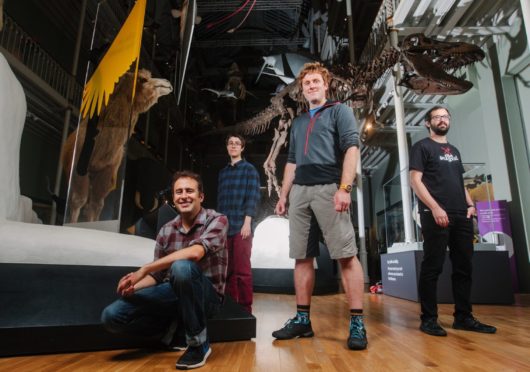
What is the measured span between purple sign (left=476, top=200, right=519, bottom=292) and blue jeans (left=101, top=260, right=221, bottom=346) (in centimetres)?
519

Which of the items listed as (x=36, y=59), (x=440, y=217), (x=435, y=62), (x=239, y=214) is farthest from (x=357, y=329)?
(x=36, y=59)

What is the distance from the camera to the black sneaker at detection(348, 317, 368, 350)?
170cm

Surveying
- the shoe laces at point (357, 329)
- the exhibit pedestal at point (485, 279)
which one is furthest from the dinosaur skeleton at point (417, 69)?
the shoe laces at point (357, 329)

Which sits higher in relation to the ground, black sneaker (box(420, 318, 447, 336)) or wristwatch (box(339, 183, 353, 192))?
wristwatch (box(339, 183, 353, 192))

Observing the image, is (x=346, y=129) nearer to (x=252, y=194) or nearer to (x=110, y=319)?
(x=252, y=194)

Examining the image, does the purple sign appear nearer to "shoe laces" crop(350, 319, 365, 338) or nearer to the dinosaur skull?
the dinosaur skull

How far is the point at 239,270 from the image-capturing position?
2727 millimetres

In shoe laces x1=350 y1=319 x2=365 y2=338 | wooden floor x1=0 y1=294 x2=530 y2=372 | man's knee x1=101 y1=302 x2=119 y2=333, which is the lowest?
wooden floor x1=0 y1=294 x2=530 y2=372

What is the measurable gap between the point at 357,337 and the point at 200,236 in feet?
2.95

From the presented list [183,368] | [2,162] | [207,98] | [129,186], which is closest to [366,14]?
[207,98]

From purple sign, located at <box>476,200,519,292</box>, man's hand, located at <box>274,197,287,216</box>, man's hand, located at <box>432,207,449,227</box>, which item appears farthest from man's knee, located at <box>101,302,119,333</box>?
purple sign, located at <box>476,200,519,292</box>

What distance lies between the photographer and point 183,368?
1.38 meters

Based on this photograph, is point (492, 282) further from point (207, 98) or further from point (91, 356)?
point (207, 98)

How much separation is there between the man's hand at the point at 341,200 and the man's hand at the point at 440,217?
0.73m
